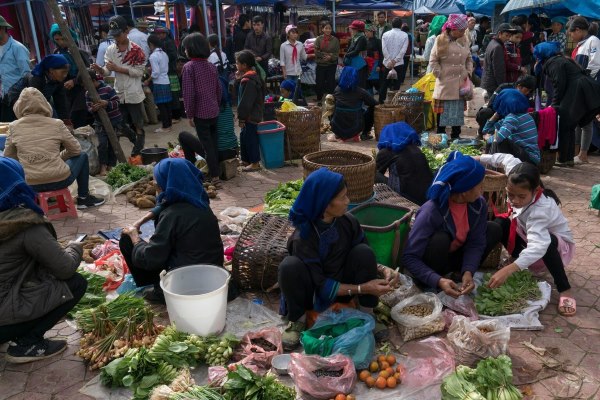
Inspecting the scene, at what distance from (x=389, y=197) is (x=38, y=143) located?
12.1 ft

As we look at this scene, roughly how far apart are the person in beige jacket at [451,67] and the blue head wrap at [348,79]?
1.20 m

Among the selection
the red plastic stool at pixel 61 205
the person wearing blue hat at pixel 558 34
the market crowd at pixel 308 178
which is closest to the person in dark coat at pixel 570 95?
the market crowd at pixel 308 178

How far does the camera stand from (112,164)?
26.2 ft

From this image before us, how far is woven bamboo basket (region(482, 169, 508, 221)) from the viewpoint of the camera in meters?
4.93

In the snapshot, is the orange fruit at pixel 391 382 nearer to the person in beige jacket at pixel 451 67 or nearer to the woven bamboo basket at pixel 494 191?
the woven bamboo basket at pixel 494 191

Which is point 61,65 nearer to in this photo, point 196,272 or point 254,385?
point 196,272

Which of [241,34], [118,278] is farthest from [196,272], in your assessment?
[241,34]

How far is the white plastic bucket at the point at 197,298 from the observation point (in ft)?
11.8

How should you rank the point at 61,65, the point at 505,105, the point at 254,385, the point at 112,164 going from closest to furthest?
the point at 254,385
the point at 505,105
the point at 61,65
the point at 112,164

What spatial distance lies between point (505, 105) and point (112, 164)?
5445 millimetres

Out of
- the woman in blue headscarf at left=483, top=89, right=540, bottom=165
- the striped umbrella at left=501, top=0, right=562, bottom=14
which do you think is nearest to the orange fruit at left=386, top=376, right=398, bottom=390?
the woman in blue headscarf at left=483, top=89, right=540, bottom=165

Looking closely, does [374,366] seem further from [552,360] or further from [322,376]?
[552,360]

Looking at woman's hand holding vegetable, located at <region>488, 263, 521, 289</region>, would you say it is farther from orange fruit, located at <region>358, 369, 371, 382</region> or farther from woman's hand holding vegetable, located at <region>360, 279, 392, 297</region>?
orange fruit, located at <region>358, 369, 371, 382</region>

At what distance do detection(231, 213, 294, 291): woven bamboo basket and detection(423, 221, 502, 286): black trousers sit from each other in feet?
3.63
